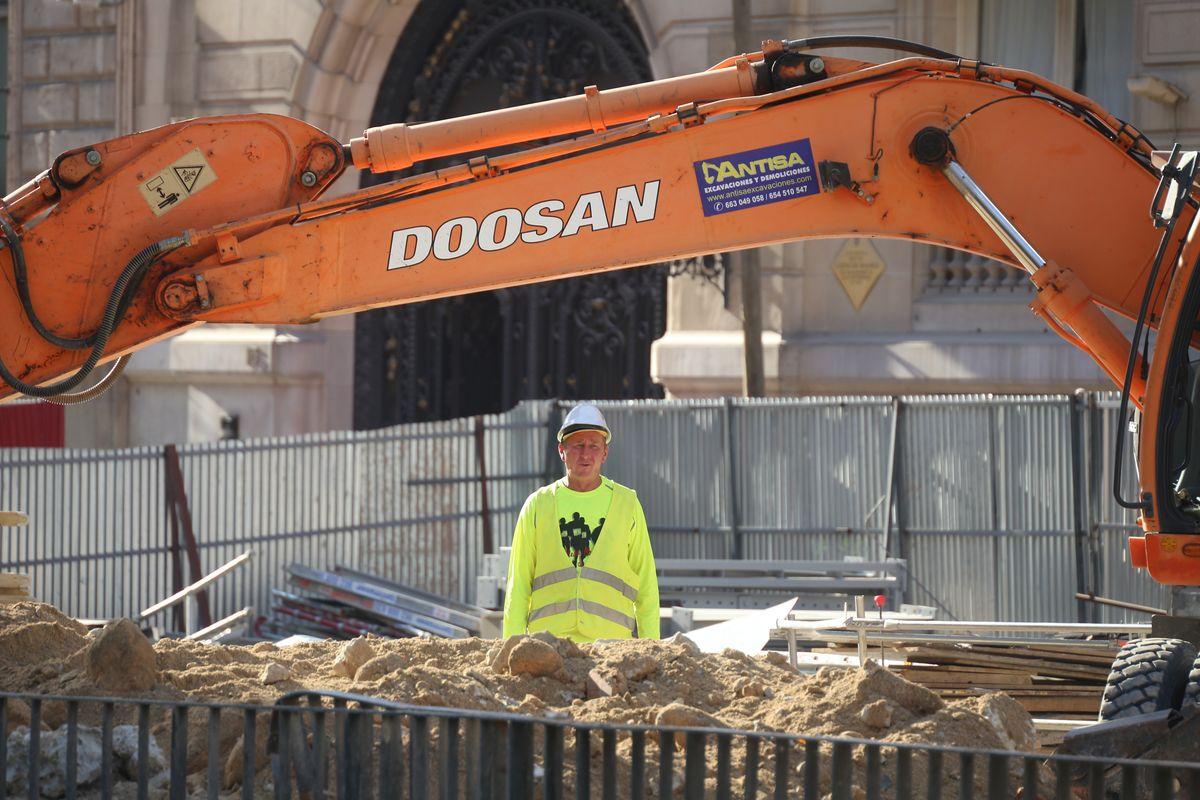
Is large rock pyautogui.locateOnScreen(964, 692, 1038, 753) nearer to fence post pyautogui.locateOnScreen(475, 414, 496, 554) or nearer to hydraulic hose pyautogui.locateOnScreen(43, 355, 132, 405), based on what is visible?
hydraulic hose pyautogui.locateOnScreen(43, 355, 132, 405)

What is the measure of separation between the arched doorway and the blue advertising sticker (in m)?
12.1

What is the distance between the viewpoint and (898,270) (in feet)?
58.7

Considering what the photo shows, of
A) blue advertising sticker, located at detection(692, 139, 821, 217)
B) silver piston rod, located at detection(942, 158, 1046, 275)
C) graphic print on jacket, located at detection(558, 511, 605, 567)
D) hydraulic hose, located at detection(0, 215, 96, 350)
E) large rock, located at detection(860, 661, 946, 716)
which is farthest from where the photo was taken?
graphic print on jacket, located at detection(558, 511, 605, 567)

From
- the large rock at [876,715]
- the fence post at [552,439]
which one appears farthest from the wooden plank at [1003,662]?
the fence post at [552,439]

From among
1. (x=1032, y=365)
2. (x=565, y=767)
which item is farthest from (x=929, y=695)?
(x=1032, y=365)

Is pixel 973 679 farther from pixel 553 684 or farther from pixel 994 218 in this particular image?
pixel 553 684

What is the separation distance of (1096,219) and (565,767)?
3.21 metres

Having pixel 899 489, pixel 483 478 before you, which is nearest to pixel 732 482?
pixel 899 489

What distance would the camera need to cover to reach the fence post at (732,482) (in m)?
15.9

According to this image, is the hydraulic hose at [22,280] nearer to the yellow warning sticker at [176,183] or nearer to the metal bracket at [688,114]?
the yellow warning sticker at [176,183]

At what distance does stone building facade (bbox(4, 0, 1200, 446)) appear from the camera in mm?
17438

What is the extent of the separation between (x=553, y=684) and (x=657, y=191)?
2.07 metres

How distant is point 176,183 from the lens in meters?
7.11

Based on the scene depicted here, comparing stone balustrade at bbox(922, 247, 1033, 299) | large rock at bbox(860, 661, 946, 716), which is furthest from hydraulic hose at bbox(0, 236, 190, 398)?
stone balustrade at bbox(922, 247, 1033, 299)
